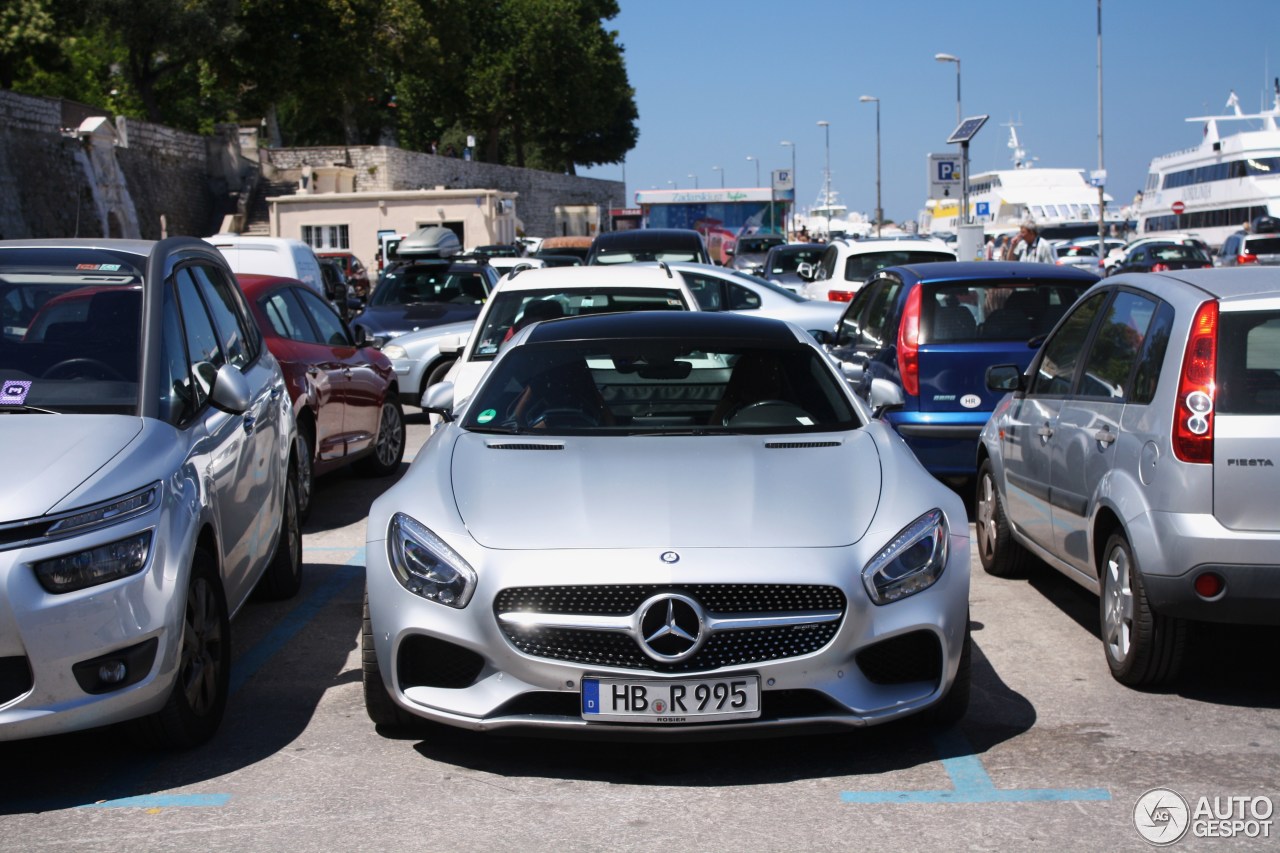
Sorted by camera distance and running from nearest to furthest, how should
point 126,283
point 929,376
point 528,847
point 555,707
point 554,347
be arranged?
point 528,847 < point 555,707 < point 126,283 < point 554,347 < point 929,376

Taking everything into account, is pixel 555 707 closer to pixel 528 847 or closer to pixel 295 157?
pixel 528 847

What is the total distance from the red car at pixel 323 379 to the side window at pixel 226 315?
7.51 feet

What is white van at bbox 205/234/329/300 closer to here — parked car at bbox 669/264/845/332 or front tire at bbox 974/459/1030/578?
parked car at bbox 669/264/845/332

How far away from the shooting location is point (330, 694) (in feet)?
18.6

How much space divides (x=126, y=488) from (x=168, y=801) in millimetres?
927

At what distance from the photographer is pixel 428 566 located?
4641 millimetres

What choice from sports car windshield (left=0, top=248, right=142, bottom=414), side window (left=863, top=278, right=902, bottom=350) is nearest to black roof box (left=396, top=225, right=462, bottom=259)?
side window (left=863, top=278, right=902, bottom=350)

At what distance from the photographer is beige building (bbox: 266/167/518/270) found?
41562 mm

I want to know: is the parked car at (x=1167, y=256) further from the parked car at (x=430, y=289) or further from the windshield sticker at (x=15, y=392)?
the windshield sticker at (x=15, y=392)

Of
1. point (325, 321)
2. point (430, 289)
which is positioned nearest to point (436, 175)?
point (430, 289)

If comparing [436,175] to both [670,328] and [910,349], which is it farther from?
[670,328]

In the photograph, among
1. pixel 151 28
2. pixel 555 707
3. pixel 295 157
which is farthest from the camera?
pixel 295 157

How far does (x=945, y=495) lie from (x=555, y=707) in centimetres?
151

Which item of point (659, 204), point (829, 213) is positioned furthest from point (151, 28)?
point (829, 213)
